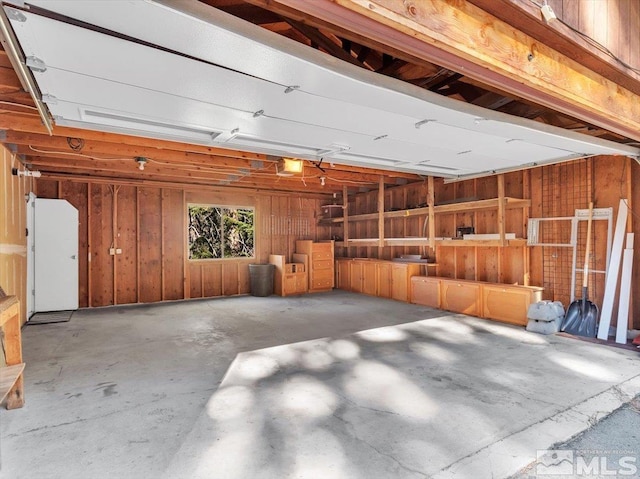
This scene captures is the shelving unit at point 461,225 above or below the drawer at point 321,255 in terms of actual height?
above

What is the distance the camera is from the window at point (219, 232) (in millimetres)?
8352

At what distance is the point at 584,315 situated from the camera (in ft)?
14.7

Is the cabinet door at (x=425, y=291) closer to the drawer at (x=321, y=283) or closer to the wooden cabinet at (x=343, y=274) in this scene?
the wooden cabinet at (x=343, y=274)

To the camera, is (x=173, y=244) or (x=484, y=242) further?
(x=173, y=244)

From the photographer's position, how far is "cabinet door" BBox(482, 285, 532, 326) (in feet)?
15.9

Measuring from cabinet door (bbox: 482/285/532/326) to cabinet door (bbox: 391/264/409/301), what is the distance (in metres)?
1.70

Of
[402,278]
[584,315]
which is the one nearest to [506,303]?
[584,315]

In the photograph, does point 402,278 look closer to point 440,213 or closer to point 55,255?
point 440,213

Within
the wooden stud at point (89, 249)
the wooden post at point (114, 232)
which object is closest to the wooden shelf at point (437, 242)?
the wooden post at point (114, 232)

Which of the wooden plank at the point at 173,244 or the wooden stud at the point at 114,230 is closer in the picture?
the wooden stud at the point at 114,230

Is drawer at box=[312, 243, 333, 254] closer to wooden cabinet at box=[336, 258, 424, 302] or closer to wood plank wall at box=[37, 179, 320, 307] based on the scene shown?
wooden cabinet at box=[336, 258, 424, 302]

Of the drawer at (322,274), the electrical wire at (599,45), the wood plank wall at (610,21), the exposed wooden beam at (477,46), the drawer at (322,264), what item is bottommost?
the drawer at (322,274)

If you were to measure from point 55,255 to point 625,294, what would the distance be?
842cm

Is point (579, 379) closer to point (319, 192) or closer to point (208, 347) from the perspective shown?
point (208, 347)
